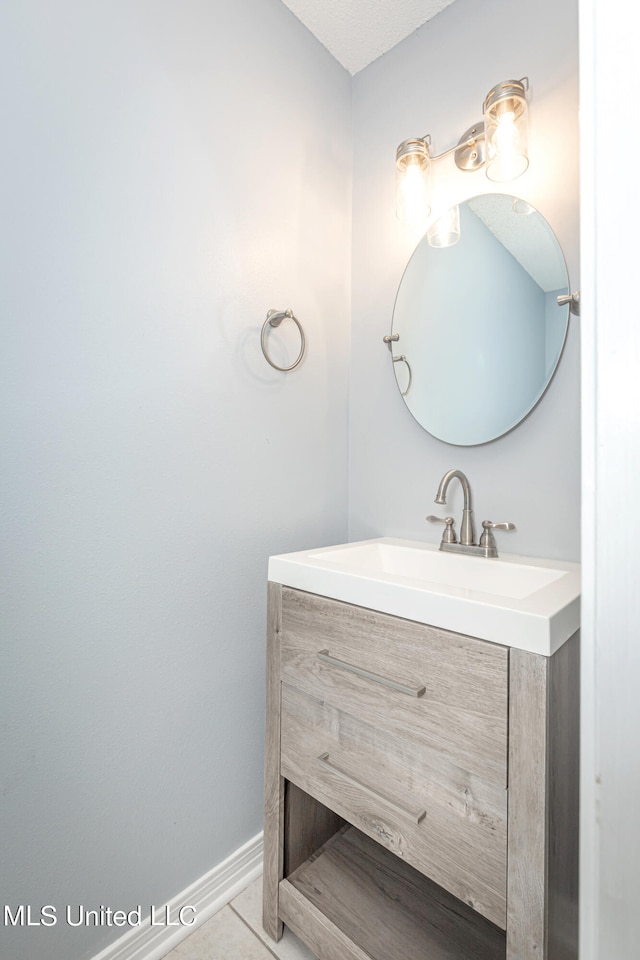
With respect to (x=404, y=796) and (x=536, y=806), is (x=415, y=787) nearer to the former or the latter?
(x=404, y=796)

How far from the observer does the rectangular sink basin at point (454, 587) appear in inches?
27.7

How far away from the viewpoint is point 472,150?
4.07 feet

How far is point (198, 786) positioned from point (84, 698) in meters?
A: 0.41

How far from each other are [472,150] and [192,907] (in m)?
2.05

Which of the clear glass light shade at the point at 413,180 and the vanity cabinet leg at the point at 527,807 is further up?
the clear glass light shade at the point at 413,180

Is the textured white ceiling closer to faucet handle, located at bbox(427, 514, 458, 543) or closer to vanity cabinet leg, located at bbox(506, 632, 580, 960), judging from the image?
faucet handle, located at bbox(427, 514, 458, 543)

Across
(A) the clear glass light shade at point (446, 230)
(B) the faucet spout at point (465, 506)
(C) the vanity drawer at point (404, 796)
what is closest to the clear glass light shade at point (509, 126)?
(A) the clear glass light shade at point (446, 230)

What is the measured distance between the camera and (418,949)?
0.91 meters

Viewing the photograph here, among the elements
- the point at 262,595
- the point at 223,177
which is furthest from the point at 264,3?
the point at 262,595

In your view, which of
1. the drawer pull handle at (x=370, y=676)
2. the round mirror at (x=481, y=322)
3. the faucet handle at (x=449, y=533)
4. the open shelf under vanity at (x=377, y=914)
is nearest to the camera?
the drawer pull handle at (x=370, y=676)

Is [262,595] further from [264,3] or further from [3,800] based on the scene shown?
[264,3]

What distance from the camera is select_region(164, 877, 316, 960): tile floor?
1.01 m

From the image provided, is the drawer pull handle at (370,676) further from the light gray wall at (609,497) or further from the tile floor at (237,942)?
the tile floor at (237,942)

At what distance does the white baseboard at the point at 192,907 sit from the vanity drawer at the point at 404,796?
1.24 feet
